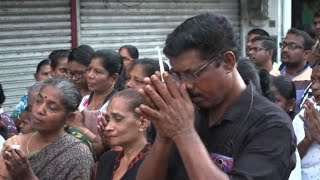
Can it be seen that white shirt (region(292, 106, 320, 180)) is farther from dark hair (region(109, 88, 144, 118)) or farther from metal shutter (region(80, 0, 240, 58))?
metal shutter (region(80, 0, 240, 58))

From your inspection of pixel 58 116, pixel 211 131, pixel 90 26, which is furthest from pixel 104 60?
pixel 90 26

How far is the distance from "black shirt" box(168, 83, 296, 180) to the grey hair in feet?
4.75

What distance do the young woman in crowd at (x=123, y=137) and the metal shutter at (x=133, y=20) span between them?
4.93 meters

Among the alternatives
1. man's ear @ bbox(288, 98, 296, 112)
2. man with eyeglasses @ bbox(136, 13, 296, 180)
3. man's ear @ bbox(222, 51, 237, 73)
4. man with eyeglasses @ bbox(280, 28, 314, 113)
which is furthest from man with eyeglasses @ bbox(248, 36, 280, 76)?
man's ear @ bbox(222, 51, 237, 73)

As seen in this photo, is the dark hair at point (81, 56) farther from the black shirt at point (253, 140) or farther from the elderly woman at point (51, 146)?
the black shirt at point (253, 140)

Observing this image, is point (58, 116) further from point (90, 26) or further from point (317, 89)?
point (90, 26)

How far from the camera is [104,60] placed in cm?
489

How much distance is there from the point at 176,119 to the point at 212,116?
0.29 m

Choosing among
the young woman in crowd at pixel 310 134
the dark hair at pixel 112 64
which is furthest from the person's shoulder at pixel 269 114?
the dark hair at pixel 112 64

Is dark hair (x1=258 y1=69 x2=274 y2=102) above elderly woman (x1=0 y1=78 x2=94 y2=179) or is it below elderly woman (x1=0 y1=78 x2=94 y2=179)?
above

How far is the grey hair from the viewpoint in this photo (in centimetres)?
364

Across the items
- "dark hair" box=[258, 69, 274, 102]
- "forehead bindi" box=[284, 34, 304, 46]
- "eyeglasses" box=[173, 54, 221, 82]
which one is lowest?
"dark hair" box=[258, 69, 274, 102]

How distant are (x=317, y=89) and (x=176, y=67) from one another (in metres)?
2.09

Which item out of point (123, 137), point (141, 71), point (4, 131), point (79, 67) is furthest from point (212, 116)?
point (79, 67)
